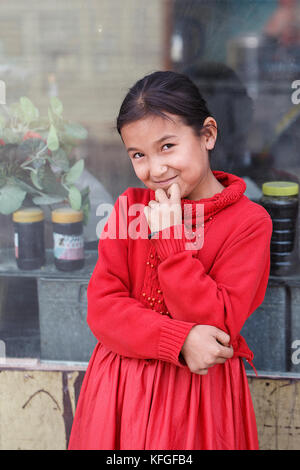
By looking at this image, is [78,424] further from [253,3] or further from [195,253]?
[253,3]

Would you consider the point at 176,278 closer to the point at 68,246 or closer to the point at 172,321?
the point at 172,321

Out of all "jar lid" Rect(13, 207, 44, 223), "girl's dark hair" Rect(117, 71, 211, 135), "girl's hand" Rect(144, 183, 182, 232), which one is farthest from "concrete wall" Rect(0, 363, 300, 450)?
"girl's dark hair" Rect(117, 71, 211, 135)

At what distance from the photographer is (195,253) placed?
4.34ft

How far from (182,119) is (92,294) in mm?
551

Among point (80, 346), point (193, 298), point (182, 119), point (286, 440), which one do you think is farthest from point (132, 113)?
point (286, 440)

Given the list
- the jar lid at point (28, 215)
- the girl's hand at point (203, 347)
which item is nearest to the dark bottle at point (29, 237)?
the jar lid at point (28, 215)

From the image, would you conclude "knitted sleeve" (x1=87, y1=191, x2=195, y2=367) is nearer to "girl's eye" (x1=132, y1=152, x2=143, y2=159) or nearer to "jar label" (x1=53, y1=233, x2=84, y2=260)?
"girl's eye" (x1=132, y1=152, x2=143, y2=159)

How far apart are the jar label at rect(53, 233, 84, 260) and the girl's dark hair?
0.92 m

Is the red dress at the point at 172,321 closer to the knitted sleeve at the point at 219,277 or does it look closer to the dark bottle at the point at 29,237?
the knitted sleeve at the point at 219,277

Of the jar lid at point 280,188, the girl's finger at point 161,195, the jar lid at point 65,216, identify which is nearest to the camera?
the girl's finger at point 161,195

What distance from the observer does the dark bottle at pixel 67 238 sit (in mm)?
2207

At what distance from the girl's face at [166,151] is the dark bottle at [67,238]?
88 cm

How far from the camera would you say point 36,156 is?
223 centimetres

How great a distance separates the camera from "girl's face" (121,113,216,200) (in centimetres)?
132
